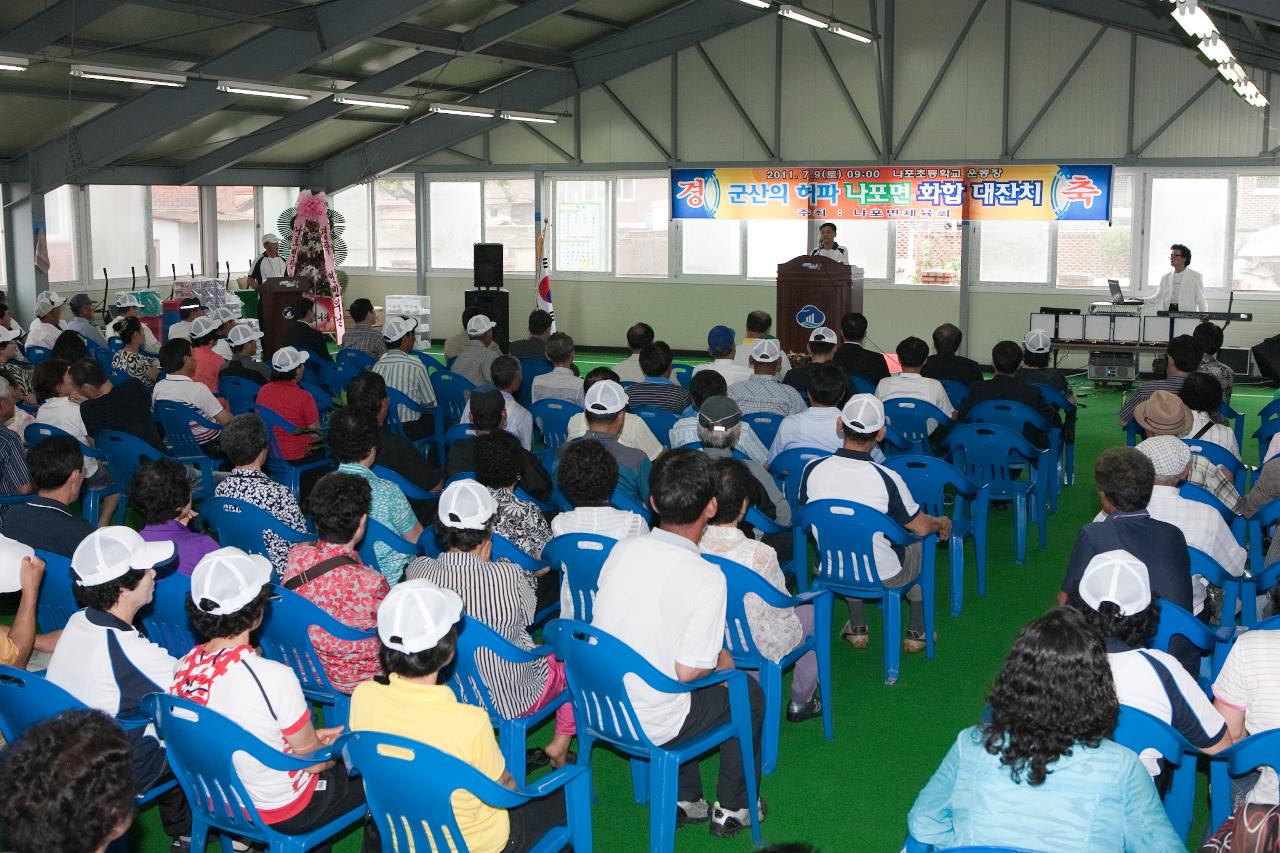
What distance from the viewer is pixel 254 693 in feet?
10.1

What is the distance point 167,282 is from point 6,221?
3775 millimetres

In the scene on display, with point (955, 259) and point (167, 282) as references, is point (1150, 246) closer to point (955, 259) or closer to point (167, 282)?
point (955, 259)

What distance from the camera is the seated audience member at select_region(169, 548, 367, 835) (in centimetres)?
309

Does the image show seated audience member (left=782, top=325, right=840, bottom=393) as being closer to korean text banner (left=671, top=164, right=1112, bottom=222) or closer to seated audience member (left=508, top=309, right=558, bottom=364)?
seated audience member (left=508, top=309, right=558, bottom=364)

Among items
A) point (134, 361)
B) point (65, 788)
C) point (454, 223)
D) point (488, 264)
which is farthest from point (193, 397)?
point (454, 223)

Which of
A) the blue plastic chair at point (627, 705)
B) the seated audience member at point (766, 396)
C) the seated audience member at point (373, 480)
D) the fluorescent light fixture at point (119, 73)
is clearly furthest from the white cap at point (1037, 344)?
the fluorescent light fixture at point (119, 73)

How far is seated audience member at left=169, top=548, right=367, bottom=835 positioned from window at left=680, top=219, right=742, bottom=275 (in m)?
13.9

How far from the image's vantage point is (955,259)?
50.4 feet

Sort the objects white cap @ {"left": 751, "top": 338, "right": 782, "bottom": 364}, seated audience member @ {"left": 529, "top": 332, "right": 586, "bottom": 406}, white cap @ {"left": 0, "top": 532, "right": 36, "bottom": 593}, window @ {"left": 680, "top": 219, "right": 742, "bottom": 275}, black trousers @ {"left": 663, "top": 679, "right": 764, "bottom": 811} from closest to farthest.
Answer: black trousers @ {"left": 663, "top": 679, "right": 764, "bottom": 811} < white cap @ {"left": 0, "top": 532, "right": 36, "bottom": 593} < white cap @ {"left": 751, "top": 338, "right": 782, "bottom": 364} < seated audience member @ {"left": 529, "top": 332, "right": 586, "bottom": 406} < window @ {"left": 680, "top": 219, "right": 742, "bottom": 275}

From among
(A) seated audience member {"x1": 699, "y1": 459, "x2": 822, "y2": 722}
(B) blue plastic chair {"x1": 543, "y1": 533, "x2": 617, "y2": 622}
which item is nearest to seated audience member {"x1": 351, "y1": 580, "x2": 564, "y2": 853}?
(B) blue plastic chair {"x1": 543, "y1": 533, "x2": 617, "y2": 622}

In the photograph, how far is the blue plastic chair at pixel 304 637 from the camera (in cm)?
379

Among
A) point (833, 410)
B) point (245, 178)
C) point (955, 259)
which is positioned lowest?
point (833, 410)

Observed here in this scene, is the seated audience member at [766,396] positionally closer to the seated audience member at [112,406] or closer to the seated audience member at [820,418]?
the seated audience member at [820,418]

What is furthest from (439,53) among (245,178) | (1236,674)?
(1236,674)
